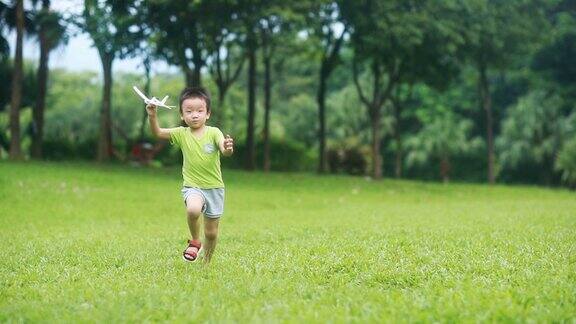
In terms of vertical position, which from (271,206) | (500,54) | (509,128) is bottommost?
(271,206)

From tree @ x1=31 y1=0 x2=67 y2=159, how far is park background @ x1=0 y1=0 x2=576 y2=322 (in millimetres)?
101

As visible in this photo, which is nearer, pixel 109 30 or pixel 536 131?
pixel 109 30

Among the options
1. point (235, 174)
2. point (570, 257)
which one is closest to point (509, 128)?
point (235, 174)

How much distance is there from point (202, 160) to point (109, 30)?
69.3 feet

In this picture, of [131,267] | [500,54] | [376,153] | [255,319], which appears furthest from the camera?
[500,54]

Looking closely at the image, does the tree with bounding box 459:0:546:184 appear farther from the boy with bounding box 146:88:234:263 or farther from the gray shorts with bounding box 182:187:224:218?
the gray shorts with bounding box 182:187:224:218

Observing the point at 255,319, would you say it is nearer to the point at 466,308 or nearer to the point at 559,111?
the point at 466,308

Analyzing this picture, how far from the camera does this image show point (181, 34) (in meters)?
30.2

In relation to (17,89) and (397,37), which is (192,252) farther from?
(397,37)

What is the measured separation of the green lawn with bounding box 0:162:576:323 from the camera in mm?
5773

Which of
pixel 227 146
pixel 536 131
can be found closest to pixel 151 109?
pixel 227 146

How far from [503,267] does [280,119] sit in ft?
159

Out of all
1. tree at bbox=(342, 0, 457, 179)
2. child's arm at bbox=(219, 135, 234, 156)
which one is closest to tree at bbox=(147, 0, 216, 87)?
tree at bbox=(342, 0, 457, 179)

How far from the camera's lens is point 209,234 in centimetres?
836
